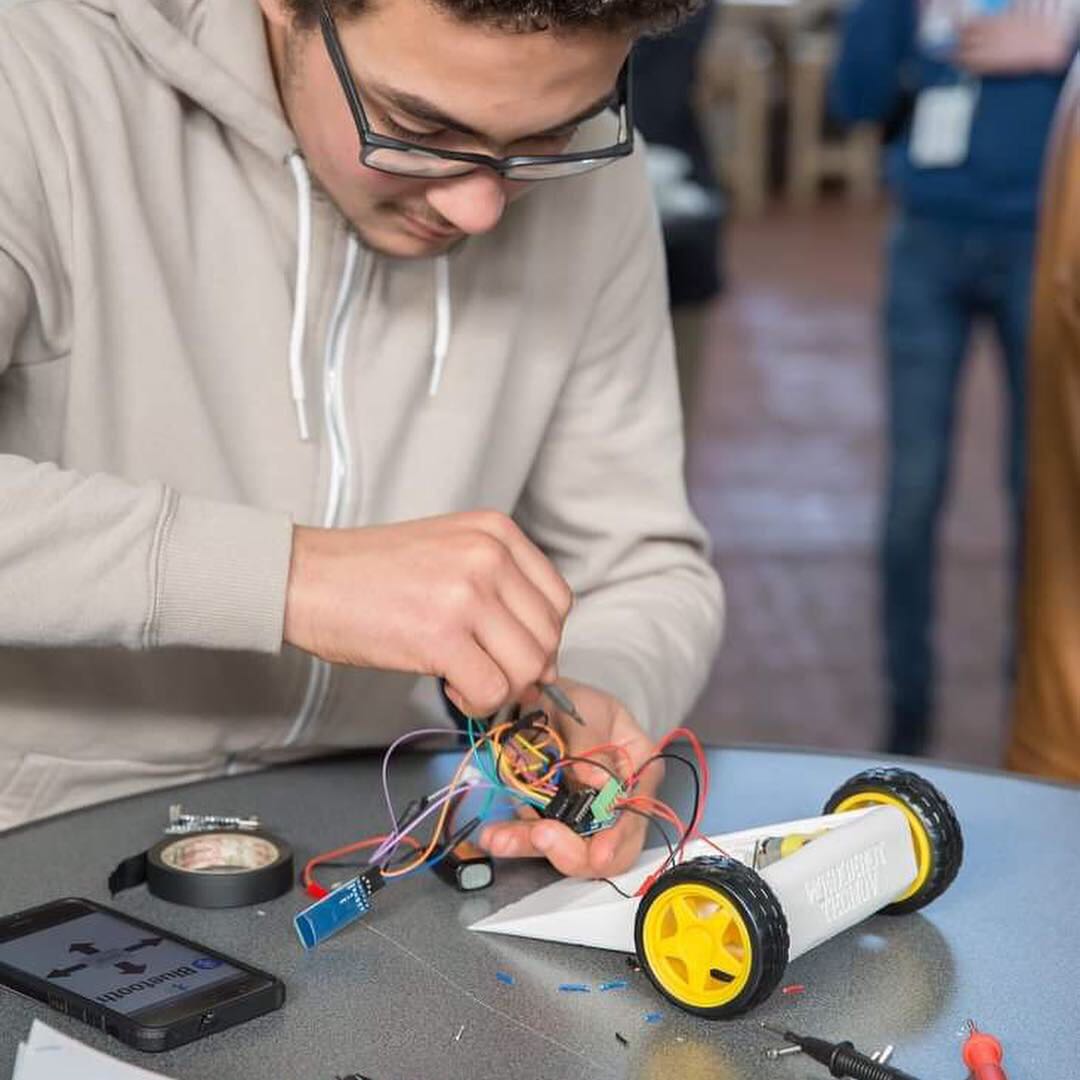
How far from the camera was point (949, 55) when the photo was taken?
10.6 ft

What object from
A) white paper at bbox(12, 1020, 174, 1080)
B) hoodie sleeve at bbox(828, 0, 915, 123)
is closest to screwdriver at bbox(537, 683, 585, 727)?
white paper at bbox(12, 1020, 174, 1080)

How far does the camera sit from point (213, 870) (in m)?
→ 1.23

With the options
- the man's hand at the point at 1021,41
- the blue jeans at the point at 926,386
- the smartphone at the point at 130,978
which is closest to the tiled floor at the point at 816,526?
the blue jeans at the point at 926,386

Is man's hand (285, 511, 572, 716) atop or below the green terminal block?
atop

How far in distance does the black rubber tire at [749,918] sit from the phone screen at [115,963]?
25 cm

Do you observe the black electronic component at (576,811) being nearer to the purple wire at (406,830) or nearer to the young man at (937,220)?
the purple wire at (406,830)

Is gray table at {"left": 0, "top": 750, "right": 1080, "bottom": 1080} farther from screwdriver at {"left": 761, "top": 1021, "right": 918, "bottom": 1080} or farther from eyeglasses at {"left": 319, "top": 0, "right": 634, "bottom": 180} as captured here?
eyeglasses at {"left": 319, "top": 0, "right": 634, "bottom": 180}

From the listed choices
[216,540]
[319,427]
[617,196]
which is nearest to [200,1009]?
[216,540]

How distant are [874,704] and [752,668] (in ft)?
0.95

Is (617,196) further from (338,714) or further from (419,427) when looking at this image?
→ (338,714)

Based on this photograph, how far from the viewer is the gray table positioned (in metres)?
1.03

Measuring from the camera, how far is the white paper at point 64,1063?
96cm

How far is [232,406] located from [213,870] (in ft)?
1.37

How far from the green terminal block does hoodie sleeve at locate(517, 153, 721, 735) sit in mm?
381
